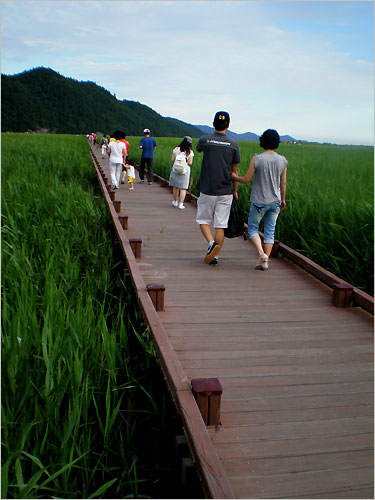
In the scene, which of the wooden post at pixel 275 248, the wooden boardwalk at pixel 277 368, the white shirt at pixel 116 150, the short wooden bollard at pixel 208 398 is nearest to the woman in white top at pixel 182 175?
the white shirt at pixel 116 150

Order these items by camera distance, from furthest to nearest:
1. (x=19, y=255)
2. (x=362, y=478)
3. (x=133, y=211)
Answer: (x=133, y=211) → (x=19, y=255) → (x=362, y=478)

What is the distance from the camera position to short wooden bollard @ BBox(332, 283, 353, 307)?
4.51 m

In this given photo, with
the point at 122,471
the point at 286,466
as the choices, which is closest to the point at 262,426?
the point at 286,466

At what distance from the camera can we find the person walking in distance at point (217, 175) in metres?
5.59

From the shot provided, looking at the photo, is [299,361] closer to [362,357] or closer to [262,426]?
[362,357]

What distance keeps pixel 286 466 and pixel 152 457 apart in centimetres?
86

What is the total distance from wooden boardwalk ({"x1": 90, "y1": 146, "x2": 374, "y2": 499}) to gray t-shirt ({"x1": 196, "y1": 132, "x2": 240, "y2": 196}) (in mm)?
937

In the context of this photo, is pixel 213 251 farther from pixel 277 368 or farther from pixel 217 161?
pixel 277 368

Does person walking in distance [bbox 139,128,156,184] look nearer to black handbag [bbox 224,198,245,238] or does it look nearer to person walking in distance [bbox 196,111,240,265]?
person walking in distance [bbox 196,111,240,265]

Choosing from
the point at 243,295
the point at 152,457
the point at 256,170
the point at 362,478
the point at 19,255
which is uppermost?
the point at 256,170

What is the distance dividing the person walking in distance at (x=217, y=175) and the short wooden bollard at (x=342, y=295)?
1653mm

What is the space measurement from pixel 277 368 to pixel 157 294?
1318 mm

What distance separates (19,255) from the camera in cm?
506

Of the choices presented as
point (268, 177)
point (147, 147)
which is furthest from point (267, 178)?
point (147, 147)
